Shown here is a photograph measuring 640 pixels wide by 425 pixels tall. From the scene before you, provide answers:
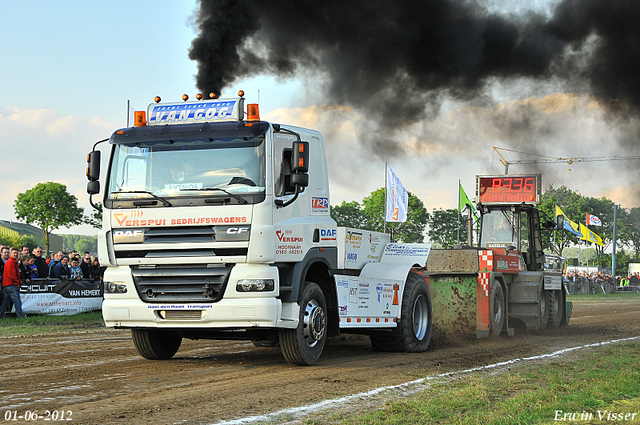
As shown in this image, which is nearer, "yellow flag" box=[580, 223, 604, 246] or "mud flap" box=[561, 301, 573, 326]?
"mud flap" box=[561, 301, 573, 326]

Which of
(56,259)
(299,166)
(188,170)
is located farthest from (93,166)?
(56,259)

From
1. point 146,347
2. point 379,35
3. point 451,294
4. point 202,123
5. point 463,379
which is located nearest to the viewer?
point 463,379

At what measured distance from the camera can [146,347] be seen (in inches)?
385

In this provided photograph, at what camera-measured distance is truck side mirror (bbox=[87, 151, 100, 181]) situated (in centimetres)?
891

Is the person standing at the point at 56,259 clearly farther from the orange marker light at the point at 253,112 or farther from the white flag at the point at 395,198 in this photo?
the orange marker light at the point at 253,112

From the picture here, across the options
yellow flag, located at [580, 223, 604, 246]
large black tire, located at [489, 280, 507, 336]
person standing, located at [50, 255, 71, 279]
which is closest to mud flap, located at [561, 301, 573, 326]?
large black tire, located at [489, 280, 507, 336]

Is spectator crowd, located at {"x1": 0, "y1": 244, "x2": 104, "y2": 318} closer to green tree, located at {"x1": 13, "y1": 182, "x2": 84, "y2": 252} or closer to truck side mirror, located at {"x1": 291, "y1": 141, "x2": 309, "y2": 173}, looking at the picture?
truck side mirror, located at {"x1": 291, "y1": 141, "x2": 309, "y2": 173}

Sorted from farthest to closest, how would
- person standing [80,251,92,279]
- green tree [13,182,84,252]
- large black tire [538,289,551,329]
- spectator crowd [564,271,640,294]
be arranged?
green tree [13,182,84,252] < spectator crowd [564,271,640,294] < person standing [80,251,92,279] < large black tire [538,289,551,329]

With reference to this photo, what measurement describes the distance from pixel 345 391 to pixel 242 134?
3.37m

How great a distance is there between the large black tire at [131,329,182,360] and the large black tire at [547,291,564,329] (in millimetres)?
10067

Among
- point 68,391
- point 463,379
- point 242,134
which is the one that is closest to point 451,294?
point 463,379

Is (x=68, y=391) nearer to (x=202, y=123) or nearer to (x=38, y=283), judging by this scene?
(x=202, y=123)

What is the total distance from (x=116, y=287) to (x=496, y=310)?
8.46 metres

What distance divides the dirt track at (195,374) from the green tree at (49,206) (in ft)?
180
